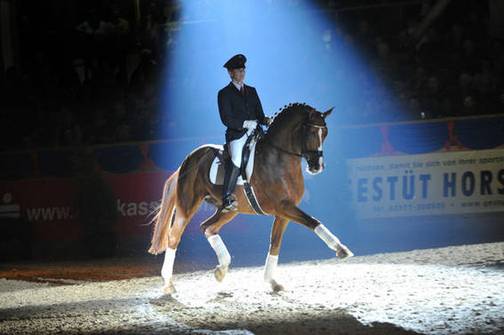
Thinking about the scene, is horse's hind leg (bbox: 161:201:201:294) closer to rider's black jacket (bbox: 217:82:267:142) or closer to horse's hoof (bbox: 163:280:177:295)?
horse's hoof (bbox: 163:280:177:295)

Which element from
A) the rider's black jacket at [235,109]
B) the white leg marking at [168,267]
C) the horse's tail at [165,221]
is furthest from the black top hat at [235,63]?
the white leg marking at [168,267]

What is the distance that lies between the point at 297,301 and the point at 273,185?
1567 millimetres

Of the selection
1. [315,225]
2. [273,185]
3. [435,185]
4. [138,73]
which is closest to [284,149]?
[273,185]

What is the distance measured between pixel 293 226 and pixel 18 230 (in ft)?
18.9

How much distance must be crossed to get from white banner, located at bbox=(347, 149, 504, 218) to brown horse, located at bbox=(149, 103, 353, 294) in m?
5.52

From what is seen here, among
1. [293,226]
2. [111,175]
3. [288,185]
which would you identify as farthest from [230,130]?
[111,175]

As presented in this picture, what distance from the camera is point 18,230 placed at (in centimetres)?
1564

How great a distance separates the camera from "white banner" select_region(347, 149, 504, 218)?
47.9 ft

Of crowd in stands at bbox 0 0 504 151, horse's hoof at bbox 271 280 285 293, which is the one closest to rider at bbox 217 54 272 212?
horse's hoof at bbox 271 280 285 293

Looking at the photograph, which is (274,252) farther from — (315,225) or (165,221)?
(165,221)

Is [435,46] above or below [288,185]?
above

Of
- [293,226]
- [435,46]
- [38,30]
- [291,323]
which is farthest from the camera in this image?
[38,30]

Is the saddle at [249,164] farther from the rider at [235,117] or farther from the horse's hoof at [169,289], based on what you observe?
the horse's hoof at [169,289]

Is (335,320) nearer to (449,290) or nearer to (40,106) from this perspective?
(449,290)
